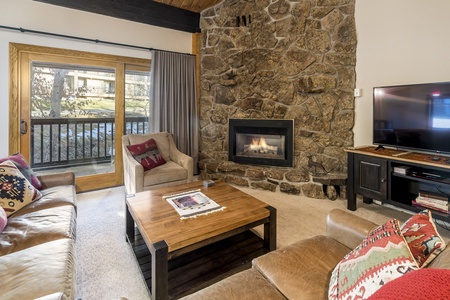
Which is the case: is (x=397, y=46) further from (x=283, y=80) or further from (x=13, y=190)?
(x=13, y=190)

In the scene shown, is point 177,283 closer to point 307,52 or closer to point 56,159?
point 56,159

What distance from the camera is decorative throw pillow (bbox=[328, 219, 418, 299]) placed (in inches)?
30.2

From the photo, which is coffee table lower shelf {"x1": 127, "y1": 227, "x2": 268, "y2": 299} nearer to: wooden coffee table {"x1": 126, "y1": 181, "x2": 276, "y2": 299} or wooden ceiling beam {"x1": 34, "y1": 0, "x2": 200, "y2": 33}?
wooden coffee table {"x1": 126, "y1": 181, "x2": 276, "y2": 299}

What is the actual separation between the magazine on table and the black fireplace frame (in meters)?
1.90

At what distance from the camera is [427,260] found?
848mm

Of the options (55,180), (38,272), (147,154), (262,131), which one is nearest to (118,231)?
(55,180)

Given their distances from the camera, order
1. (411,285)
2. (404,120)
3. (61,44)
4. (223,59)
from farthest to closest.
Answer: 1. (223,59)
2. (61,44)
3. (404,120)
4. (411,285)

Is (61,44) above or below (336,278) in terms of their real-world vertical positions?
above

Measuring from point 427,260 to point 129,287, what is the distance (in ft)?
5.58

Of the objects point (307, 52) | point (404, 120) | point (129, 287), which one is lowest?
point (129, 287)

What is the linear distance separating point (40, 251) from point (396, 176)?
314 cm

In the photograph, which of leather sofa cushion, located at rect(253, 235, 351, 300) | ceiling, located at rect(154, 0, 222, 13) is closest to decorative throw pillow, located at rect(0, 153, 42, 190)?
leather sofa cushion, located at rect(253, 235, 351, 300)

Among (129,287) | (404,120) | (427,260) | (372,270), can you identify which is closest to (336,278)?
(372,270)

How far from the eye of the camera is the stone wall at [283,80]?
328cm
